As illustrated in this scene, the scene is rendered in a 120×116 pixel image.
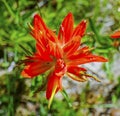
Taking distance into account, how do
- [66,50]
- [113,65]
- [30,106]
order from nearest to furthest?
[66,50], [30,106], [113,65]

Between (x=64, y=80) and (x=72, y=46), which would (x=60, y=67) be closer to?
(x=72, y=46)

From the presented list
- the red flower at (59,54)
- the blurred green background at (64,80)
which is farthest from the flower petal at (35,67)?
the blurred green background at (64,80)

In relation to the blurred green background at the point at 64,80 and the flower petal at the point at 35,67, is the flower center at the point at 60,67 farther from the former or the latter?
the blurred green background at the point at 64,80

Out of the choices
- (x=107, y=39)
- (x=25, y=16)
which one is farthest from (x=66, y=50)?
(x=25, y=16)

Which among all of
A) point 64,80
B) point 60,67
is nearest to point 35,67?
point 60,67

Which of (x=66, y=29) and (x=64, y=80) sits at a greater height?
(x=66, y=29)

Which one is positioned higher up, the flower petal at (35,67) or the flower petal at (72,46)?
the flower petal at (72,46)

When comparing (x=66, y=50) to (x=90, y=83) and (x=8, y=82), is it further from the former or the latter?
(x=90, y=83)
